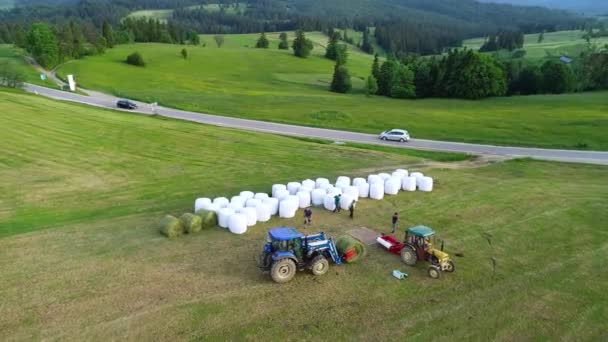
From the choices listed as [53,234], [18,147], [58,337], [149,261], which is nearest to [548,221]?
[149,261]

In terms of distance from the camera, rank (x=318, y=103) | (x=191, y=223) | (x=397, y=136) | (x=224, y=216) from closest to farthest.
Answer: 1. (x=191, y=223)
2. (x=224, y=216)
3. (x=397, y=136)
4. (x=318, y=103)

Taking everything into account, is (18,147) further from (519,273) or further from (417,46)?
(417,46)

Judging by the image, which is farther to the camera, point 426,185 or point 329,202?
point 426,185

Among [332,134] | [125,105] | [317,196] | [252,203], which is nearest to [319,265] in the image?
[252,203]

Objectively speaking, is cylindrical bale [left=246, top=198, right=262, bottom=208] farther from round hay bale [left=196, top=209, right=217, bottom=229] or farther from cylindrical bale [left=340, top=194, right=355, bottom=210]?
cylindrical bale [left=340, top=194, right=355, bottom=210]

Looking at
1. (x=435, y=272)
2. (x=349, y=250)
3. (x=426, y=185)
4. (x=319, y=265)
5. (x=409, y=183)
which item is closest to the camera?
(x=319, y=265)

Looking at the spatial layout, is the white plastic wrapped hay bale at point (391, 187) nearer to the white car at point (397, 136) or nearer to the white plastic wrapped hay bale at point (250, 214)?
the white plastic wrapped hay bale at point (250, 214)

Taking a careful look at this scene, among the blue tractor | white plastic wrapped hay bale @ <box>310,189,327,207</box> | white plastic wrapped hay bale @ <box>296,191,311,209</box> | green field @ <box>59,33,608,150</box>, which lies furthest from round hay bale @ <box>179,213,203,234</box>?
green field @ <box>59,33,608,150</box>

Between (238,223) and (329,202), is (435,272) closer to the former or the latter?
(329,202)
